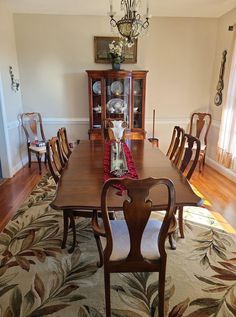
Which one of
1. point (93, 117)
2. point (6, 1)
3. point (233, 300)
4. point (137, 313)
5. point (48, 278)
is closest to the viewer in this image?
point (137, 313)

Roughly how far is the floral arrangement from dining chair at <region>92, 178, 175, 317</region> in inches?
124

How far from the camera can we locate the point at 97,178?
179 centimetres

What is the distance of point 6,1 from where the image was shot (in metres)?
3.47

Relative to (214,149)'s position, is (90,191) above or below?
above

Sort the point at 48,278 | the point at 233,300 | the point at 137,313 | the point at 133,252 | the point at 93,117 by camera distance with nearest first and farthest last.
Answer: the point at 133,252 < the point at 137,313 < the point at 233,300 < the point at 48,278 < the point at 93,117

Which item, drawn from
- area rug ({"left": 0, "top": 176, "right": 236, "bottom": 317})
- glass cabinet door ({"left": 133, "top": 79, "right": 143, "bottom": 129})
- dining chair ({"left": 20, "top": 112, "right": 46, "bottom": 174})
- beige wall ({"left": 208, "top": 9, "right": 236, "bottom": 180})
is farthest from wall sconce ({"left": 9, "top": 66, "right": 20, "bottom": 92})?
beige wall ({"left": 208, "top": 9, "right": 236, "bottom": 180})

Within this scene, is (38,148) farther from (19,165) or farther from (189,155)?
(189,155)

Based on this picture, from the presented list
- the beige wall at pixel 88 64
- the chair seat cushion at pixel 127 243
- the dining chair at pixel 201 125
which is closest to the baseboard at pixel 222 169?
the dining chair at pixel 201 125

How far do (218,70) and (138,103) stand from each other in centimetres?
156

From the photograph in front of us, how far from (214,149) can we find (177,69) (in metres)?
1.66

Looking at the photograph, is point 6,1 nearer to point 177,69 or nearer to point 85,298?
point 177,69

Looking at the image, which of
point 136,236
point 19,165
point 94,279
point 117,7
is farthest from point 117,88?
point 136,236

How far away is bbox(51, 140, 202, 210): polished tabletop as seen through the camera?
4.65ft

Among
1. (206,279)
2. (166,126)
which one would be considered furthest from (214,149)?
(206,279)
